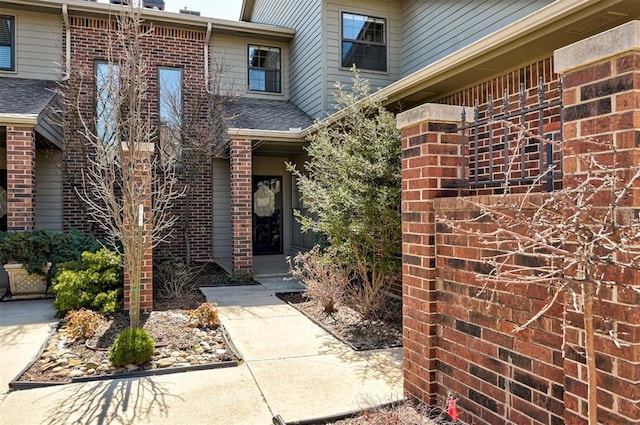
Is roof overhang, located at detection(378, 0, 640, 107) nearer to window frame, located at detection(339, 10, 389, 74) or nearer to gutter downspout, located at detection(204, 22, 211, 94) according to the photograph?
window frame, located at detection(339, 10, 389, 74)

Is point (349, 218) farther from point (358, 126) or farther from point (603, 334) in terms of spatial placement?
point (603, 334)

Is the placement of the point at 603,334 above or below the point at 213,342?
above

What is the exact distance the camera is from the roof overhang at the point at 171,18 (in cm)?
1027

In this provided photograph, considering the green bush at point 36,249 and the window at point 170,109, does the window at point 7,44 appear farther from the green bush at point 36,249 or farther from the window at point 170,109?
the green bush at point 36,249

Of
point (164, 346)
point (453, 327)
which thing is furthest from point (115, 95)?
point (453, 327)

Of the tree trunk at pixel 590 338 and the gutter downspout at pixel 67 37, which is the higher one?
the gutter downspout at pixel 67 37

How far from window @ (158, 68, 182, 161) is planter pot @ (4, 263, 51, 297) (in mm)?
3600

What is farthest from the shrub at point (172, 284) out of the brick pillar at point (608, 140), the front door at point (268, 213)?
the brick pillar at point (608, 140)

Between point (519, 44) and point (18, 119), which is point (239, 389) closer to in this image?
point (519, 44)

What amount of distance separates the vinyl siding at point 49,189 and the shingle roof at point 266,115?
13.7 ft

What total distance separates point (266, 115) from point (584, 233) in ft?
33.1

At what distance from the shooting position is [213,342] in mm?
5000

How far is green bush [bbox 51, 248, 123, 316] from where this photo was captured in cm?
A: 591

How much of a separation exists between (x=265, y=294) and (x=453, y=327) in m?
5.08
